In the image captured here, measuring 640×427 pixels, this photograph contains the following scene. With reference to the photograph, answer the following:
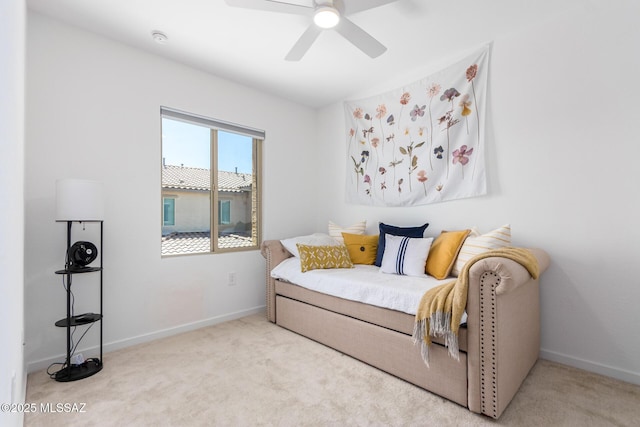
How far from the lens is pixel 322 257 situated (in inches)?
111

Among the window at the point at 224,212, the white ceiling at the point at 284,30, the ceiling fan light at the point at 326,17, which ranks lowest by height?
the window at the point at 224,212

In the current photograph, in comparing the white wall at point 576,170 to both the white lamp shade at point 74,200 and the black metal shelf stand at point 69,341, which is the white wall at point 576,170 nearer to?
the white lamp shade at point 74,200

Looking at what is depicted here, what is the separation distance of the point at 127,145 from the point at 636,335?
3.86m

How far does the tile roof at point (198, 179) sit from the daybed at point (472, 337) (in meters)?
1.52

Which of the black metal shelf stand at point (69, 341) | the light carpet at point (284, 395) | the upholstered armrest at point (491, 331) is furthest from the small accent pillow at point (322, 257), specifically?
the black metal shelf stand at point (69, 341)

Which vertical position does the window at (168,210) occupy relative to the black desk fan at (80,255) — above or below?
above

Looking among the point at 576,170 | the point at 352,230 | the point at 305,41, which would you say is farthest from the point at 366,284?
the point at 305,41

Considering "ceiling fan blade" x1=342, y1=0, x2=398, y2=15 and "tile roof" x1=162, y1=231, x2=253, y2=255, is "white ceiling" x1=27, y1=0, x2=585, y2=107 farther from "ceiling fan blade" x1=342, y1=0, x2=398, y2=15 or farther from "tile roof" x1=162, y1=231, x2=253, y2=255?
"tile roof" x1=162, y1=231, x2=253, y2=255

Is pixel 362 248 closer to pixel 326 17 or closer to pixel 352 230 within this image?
pixel 352 230

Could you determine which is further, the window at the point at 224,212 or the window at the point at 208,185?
the window at the point at 224,212

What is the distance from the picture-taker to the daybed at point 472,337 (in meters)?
1.57

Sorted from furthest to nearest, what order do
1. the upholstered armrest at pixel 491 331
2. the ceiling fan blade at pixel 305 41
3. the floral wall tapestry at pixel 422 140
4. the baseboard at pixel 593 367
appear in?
the floral wall tapestry at pixel 422 140, the ceiling fan blade at pixel 305 41, the baseboard at pixel 593 367, the upholstered armrest at pixel 491 331

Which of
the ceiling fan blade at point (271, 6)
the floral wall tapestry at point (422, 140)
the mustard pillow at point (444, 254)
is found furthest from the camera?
the floral wall tapestry at point (422, 140)

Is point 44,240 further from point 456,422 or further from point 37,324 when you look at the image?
point 456,422
